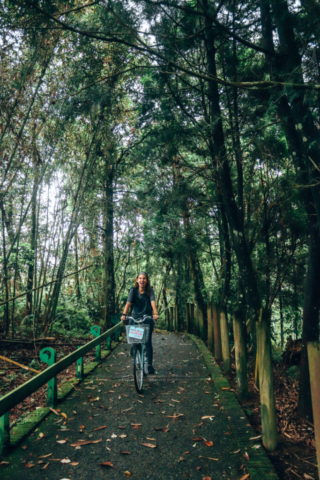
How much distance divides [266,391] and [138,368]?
234 centimetres

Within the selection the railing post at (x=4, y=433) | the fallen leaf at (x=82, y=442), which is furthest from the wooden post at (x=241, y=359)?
the railing post at (x=4, y=433)

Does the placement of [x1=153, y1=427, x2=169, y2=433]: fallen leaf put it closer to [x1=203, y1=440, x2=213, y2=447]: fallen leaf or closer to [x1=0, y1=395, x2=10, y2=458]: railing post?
[x1=203, y1=440, x2=213, y2=447]: fallen leaf

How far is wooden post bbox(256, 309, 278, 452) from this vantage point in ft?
10.6

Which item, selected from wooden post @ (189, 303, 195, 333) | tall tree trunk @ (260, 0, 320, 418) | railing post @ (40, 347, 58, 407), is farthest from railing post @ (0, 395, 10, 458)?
wooden post @ (189, 303, 195, 333)

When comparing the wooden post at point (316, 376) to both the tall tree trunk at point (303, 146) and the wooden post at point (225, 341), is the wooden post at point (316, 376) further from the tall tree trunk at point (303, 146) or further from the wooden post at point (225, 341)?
the wooden post at point (225, 341)

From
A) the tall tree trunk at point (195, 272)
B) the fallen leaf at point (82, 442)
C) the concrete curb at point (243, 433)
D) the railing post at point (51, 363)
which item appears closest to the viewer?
the concrete curb at point (243, 433)

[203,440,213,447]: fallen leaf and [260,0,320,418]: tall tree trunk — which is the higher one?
[260,0,320,418]: tall tree trunk

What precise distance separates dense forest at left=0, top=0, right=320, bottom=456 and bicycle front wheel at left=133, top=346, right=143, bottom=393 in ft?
5.53

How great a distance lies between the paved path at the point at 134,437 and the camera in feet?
→ 9.61

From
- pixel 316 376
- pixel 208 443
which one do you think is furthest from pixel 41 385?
pixel 316 376

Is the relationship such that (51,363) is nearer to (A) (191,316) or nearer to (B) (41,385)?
(B) (41,385)

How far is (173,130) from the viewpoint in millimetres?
6812

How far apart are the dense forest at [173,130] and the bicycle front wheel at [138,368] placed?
1687mm

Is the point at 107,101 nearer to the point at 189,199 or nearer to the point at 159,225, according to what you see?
the point at 189,199
